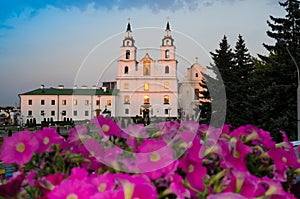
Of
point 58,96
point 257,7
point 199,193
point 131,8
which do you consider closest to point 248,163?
point 199,193

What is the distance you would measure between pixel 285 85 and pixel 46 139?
1590cm

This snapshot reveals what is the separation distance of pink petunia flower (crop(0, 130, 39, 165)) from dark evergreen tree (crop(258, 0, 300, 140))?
1437 centimetres

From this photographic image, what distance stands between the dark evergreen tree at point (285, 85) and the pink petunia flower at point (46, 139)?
46.9 ft

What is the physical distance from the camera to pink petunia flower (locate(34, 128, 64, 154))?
36.5 inches

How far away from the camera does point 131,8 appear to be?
5.04 metres

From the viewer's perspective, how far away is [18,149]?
2.96 ft

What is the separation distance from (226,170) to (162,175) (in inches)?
5.4

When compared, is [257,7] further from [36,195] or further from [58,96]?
[58,96]

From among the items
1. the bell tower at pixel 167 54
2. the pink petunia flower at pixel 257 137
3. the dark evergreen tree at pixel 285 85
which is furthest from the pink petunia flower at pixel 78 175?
the dark evergreen tree at pixel 285 85

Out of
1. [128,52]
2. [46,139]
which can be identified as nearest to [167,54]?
[128,52]

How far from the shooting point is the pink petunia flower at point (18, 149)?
89cm

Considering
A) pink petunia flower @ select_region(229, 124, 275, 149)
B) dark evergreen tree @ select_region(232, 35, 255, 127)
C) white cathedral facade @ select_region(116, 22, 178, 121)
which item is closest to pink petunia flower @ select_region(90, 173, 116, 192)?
pink petunia flower @ select_region(229, 124, 275, 149)

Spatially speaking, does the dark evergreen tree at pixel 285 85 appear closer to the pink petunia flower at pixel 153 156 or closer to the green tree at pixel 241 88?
the green tree at pixel 241 88

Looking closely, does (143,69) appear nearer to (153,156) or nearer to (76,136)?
(76,136)
